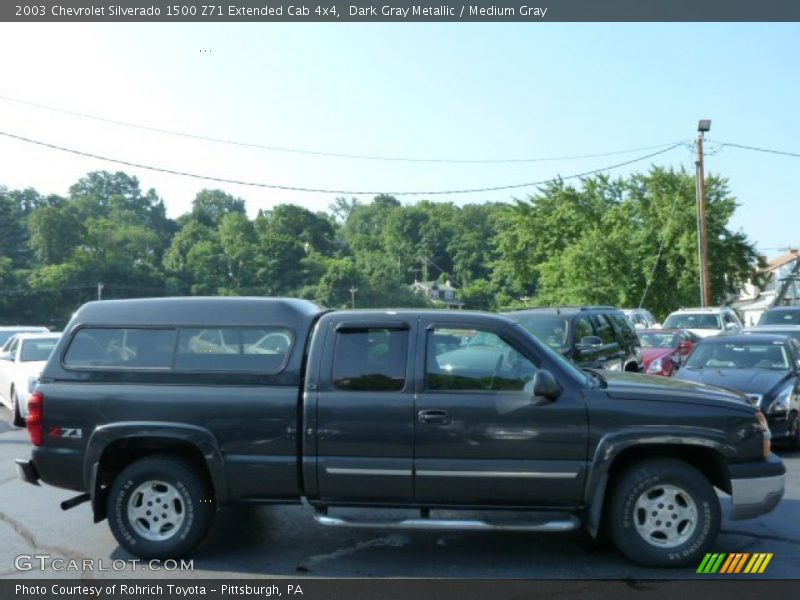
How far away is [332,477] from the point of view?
19.9 ft

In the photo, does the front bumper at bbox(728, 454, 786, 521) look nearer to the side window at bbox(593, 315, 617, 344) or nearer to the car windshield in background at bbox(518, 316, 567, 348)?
the car windshield in background at bbox(518, 316, 567, 348)

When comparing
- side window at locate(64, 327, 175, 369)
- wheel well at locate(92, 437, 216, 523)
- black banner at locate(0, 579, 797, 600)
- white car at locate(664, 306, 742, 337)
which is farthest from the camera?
white car at locate(664, 306, 742, 337)

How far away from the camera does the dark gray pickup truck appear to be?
5969 mm

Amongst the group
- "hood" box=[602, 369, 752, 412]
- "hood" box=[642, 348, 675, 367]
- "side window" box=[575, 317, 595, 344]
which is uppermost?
"side window" box=[575, 317, 595, 344]

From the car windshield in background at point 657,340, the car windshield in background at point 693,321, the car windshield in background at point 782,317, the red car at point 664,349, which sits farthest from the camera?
the car windshield in background at point 693,321

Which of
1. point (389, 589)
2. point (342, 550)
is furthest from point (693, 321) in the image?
point (389, 589)

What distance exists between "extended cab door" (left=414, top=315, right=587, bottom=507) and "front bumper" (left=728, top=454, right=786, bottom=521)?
1.13 metres

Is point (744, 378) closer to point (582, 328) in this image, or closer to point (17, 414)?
point (582, 328)

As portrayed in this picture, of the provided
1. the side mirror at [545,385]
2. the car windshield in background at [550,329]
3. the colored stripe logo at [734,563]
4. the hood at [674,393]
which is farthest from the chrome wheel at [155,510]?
the car windshield in background at [550,329]

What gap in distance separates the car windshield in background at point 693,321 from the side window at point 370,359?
2169cm

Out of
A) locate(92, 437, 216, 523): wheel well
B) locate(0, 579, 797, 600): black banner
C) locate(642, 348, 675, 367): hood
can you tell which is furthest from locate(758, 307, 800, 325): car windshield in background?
locate(92, 437, 216, 523): wheel well

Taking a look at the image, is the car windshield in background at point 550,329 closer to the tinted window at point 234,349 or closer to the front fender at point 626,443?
the front fender at point 626,443

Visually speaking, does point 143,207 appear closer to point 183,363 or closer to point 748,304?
point 748,304

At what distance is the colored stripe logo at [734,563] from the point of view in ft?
19.5
